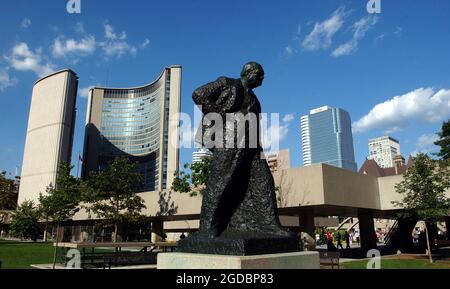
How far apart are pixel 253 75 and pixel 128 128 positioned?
10874 centimetres

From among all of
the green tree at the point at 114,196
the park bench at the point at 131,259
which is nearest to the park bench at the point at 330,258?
the park bench at the point at 131,259

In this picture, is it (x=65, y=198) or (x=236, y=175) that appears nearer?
(x=236, y=175)

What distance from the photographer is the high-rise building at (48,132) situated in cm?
8100

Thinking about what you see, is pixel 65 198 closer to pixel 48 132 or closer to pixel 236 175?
pixel 236 175

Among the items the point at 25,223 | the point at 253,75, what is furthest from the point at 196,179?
the point at 25,223

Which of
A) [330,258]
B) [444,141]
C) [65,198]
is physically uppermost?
[444,141]

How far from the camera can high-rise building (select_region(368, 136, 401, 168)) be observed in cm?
17538

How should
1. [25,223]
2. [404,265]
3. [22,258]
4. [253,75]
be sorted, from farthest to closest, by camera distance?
1. [25,223]
2. [22,258]
3. [404,265]
4. [253,75]

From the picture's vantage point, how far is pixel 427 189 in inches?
763

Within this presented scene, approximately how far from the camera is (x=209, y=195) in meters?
4.84

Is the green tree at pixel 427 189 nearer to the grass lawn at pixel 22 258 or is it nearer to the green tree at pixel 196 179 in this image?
the green tree at pixel 196 179

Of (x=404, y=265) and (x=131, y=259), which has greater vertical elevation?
(x=131, y=259)

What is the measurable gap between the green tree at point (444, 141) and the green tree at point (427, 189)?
17642mm
